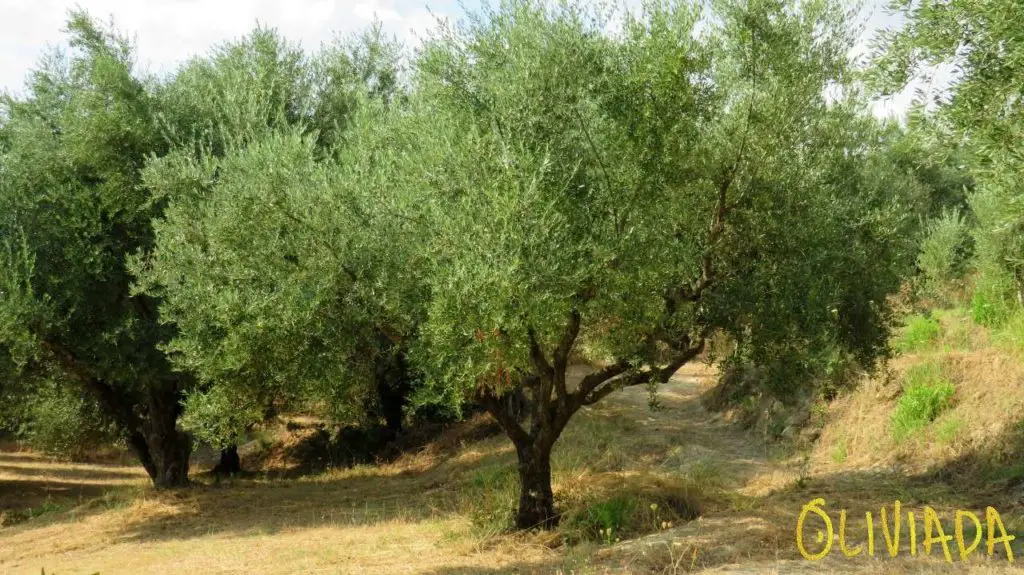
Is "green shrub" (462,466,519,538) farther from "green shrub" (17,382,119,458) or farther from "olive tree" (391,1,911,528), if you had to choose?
"green shrub" (17,382,119,458)

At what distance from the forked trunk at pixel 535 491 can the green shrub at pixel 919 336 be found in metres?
10.9

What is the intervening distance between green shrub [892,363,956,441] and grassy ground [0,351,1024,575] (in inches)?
9.6

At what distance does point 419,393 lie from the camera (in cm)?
1170

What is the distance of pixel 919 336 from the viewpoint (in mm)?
20266

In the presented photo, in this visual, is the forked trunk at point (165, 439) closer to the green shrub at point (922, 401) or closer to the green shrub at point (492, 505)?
the green shrub at point (492, 505)

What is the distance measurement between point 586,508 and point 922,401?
8.59m

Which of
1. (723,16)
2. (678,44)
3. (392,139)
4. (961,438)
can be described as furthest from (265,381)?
(961,438)

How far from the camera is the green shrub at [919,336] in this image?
20.1 metres

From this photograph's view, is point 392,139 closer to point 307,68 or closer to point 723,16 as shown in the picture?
→ point 723,16

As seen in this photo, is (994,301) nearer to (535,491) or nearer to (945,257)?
(945,257)

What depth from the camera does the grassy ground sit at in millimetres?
12109

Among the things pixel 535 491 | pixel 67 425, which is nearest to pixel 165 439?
pixel 67 425

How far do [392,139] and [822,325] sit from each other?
803 cm

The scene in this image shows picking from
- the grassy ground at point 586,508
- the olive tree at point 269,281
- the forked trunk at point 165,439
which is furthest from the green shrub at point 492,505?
the forked trunk at point 165,439
